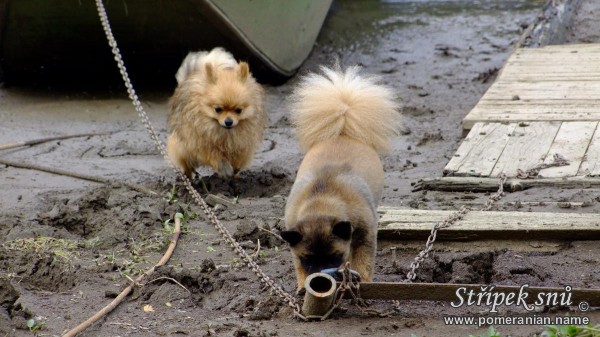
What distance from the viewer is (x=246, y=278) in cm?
540

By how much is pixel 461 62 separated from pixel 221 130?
198 inches

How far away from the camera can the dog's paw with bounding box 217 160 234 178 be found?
26.4 feet

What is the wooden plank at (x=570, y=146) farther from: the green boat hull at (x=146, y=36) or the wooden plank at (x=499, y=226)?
the green boat hull at (x=146, y=36)

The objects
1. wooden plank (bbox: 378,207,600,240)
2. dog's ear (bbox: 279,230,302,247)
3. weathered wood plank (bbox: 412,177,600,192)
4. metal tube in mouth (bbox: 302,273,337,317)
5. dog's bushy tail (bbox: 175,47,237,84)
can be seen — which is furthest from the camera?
dog's bushy tail (bbox: 175,47,237,84)

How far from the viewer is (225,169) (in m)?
8.05

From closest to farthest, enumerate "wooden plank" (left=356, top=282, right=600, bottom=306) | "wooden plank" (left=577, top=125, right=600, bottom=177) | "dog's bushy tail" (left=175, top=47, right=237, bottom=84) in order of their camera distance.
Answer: "wooden plank" (left=356, top=282, right=600, bottom=306) < "wooden plank" (left=577, top=125, right=600, bottom=177) < "dog's bushy tail" (left=175, top=47, right=237, bottom=84)

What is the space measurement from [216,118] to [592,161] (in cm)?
307

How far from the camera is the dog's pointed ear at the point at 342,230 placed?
4.61 m

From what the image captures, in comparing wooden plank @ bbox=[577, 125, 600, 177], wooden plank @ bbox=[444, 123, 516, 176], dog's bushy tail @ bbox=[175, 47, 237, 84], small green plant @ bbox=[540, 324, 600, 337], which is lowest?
wooden plank @ bbox=[444, 123, 516, 176]

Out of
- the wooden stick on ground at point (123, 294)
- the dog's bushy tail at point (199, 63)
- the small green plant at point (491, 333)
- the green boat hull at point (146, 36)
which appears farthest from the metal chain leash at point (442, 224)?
the green boat hull at point (146, 36)

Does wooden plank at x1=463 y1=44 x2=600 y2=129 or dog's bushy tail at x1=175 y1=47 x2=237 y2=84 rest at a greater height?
dog's bushy tail at x1=175 y1=47 x2=237 y2=84

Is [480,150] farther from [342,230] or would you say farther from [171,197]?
[342,230]

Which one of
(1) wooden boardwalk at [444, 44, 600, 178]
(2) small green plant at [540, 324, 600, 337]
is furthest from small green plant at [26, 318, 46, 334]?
(1) wooden boardwalk at [444, 44, 600, 178]
